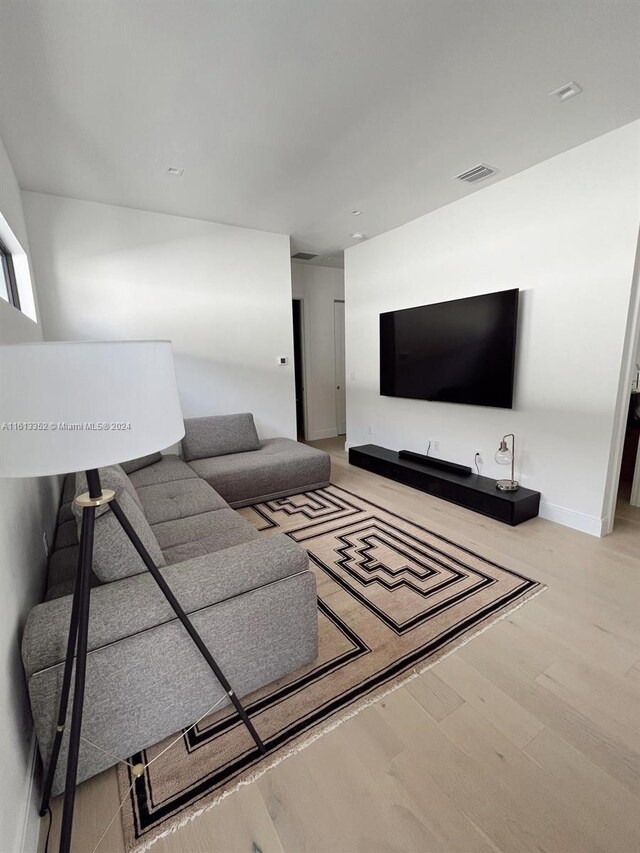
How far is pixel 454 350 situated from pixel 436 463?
111 centimetres

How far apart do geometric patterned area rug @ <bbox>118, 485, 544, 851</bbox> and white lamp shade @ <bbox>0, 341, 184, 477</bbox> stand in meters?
1.16

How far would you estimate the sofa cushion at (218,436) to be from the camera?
11.9 feet

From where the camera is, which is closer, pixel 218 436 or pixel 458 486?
pixel 458 486

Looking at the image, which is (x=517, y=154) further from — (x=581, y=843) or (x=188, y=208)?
(x=581, y=843)

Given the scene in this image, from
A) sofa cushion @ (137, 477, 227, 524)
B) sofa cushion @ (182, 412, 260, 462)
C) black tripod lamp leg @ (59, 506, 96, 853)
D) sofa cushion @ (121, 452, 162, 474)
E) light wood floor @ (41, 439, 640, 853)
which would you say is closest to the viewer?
black tripod lamp leg @ (59, 506, 96, 853)

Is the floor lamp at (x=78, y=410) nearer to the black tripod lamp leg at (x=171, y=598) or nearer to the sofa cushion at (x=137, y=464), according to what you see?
the black tripod lamp leg at (x=171, y=598)

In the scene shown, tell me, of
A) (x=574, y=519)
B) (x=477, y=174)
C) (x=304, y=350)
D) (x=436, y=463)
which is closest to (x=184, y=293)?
(x=304, y=350)

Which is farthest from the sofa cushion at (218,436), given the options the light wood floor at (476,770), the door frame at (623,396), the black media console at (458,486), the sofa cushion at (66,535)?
the door frame at (623,396)

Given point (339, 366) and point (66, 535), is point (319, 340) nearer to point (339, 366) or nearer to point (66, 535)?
point (339, 366)

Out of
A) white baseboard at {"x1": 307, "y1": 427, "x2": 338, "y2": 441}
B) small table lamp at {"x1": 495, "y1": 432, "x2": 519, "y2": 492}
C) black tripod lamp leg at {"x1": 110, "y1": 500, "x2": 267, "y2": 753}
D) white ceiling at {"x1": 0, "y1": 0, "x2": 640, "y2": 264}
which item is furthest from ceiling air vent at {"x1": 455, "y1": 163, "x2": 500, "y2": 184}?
white baseboard at {"x1": 307, "y1": 427, "x2": 338, "y2": 441}

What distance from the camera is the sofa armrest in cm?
109

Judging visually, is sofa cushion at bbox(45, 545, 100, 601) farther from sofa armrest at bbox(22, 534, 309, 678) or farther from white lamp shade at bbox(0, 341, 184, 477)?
white lamp shade at bbox(0, 341, 184, 477)

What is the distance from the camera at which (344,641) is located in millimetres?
1764

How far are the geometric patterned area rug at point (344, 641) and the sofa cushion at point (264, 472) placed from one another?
0.31m
